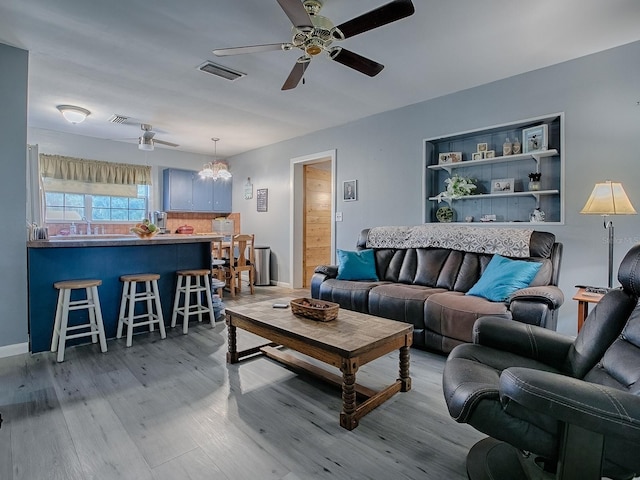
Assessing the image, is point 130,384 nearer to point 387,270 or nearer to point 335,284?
point 335,284

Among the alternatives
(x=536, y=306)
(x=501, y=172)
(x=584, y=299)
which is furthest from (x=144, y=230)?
(x=584, y=299)

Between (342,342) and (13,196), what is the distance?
308 cm

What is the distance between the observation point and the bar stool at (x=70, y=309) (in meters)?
2.88

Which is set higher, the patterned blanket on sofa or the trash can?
the patterned blanket on sofa

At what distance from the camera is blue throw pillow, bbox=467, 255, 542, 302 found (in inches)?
111

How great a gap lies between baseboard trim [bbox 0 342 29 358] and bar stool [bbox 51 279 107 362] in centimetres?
20

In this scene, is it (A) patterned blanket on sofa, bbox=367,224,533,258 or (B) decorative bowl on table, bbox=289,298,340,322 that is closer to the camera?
(B) decorative bowl on table, bbox=289,298,340,322

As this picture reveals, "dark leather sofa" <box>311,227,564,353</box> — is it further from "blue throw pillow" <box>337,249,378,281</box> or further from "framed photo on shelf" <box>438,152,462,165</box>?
"framed photo on shelf" <box>438,152,462,165</box>

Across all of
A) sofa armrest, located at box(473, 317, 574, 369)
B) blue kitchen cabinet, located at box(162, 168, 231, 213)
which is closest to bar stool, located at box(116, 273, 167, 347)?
sofa armrest, located at box(473, 317, 574, 369)

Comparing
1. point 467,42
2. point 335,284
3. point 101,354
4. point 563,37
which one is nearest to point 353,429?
point 335,284

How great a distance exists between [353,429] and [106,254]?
2.88 meters

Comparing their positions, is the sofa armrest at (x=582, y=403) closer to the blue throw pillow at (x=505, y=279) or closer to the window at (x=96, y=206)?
the blue throw pillow at (x=505, y=279)

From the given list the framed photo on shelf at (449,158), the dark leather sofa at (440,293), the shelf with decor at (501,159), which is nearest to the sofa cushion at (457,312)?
the dark leather sofa at (440,293)

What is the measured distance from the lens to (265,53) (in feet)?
10.1
